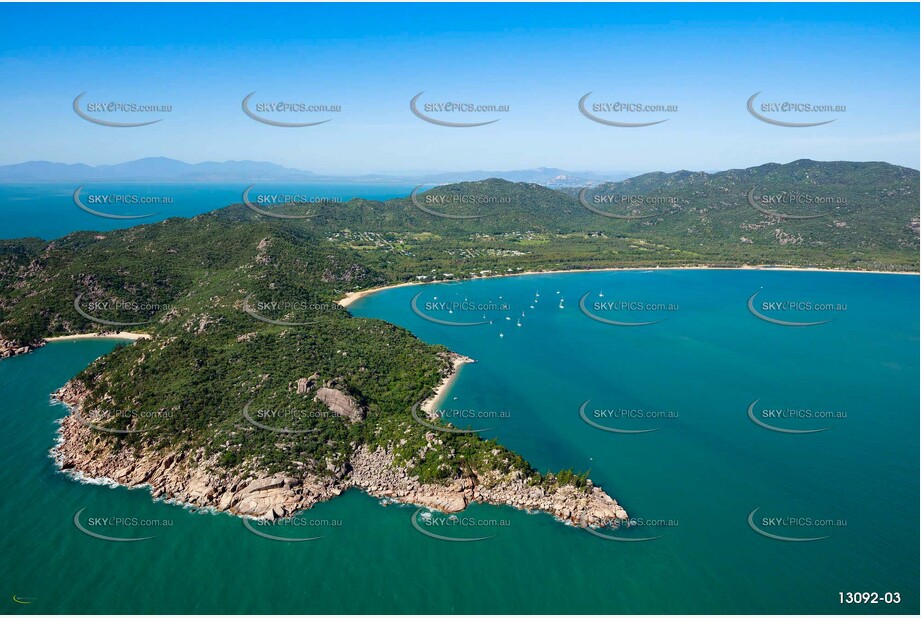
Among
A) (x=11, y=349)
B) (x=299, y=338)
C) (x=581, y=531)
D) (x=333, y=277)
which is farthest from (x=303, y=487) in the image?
(x=333, y=277)

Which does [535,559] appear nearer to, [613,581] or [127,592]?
[613,581]

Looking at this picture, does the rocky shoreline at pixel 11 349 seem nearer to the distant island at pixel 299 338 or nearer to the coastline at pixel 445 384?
the distant island at pixel 299 338

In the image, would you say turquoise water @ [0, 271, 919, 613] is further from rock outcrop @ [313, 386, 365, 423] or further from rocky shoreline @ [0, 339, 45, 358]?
rock outcrop @ [313, 386, 365, 423]

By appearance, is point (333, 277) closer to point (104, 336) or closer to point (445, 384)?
point (104, 336)

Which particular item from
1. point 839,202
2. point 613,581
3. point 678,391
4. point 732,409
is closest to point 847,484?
point 732,409

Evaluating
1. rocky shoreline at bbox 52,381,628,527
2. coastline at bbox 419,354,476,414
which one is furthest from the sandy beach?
coastline at bbox 419,354,476,414

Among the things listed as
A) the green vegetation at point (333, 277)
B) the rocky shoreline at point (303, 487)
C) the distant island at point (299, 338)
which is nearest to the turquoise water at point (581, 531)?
the rocky shoreline at point (303, 487)
